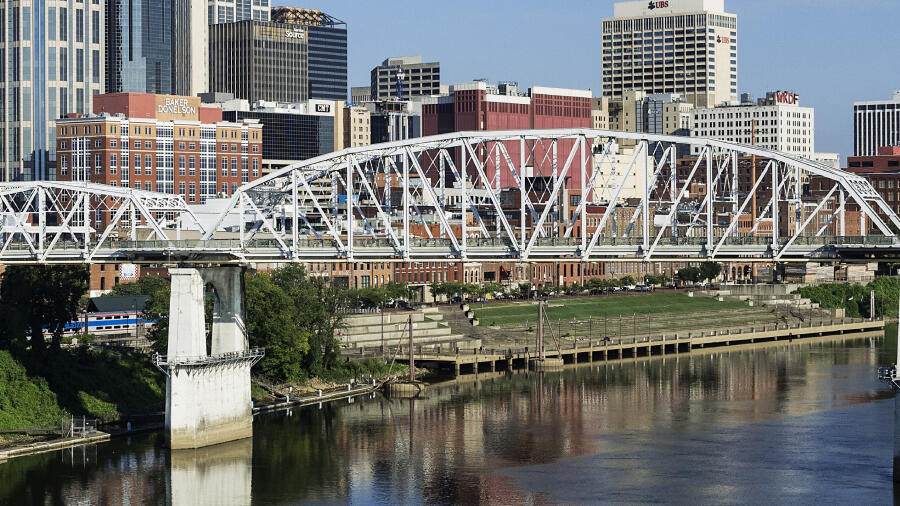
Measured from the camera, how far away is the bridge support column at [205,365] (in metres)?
104

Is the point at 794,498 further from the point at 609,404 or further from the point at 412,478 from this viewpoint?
the point at 609,404

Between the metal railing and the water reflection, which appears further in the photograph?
the metal railing

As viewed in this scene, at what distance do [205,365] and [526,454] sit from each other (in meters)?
20.3

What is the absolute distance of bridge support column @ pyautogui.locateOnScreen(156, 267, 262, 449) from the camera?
10375 centimetres

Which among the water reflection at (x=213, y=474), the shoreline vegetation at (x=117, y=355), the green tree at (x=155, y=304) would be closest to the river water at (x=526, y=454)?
the water reflection at (x=213, y=474)

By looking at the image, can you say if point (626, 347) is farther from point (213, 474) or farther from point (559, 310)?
point (213, 474)

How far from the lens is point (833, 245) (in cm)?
10762

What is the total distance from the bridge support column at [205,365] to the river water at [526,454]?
1.70 metres

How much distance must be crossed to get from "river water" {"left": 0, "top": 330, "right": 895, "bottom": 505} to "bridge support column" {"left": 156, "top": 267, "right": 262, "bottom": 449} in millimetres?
1699

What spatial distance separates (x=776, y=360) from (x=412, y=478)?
75.4 metres

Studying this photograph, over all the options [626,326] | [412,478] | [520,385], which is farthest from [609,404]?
[626,326]

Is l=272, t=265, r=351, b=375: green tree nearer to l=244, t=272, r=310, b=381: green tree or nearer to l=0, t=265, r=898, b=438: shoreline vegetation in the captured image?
l=0, t=265, r=898, b=438: shoreline vegetation

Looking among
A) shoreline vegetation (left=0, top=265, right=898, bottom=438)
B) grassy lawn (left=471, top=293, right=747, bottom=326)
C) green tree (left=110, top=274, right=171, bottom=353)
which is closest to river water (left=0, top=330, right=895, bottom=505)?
shoreline vegetation (left=0, top=265, right=898, bottom=438)

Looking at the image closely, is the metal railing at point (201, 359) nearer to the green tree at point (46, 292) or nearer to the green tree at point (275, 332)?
the green tree at point (275, 332)
